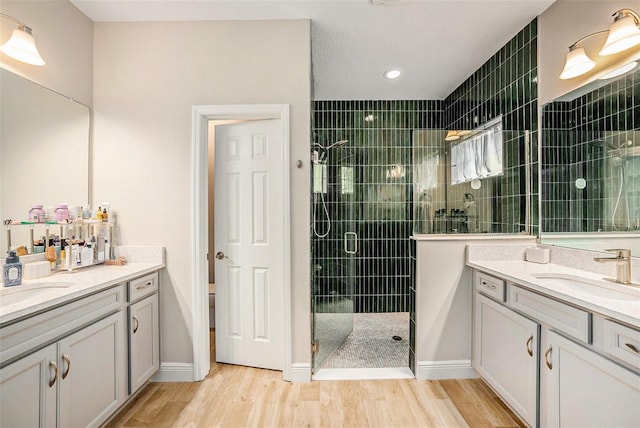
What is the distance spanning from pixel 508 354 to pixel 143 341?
2.40 meters

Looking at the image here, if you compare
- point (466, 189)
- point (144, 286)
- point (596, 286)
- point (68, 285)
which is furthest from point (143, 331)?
point (596, 286)

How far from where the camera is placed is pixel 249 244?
251cm

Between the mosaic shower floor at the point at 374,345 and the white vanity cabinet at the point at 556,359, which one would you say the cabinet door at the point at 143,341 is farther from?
the white vanity cabinet at the point at 556,359

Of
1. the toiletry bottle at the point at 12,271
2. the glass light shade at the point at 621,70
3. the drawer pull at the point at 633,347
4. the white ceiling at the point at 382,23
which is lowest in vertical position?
the drawer pull at the point at 633,347

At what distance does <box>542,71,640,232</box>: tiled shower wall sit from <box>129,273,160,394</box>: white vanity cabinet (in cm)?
296

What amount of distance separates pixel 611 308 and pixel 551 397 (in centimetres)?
65

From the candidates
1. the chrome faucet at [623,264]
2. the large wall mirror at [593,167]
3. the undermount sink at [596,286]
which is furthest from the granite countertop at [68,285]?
the large wall mirror at [593,167]

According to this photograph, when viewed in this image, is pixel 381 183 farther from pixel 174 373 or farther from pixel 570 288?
pixel 174 373

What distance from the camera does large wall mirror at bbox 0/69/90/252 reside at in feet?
5.70

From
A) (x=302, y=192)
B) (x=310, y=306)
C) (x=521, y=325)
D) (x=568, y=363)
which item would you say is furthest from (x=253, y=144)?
(x=568, y=363)

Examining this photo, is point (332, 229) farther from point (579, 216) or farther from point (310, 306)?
point (579, 216)

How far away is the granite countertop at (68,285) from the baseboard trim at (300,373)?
1.27 metres

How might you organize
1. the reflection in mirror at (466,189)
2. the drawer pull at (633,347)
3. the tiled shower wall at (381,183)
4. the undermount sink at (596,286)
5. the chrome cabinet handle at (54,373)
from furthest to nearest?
the tiled shower wall at (381,183) < the reflection in mirror at (466,189) < the undermount sink at (596,286) < the chrome cabinet handle at (54,373) < the drawer pull at (633,347)

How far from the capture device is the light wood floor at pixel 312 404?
6.12 feet
